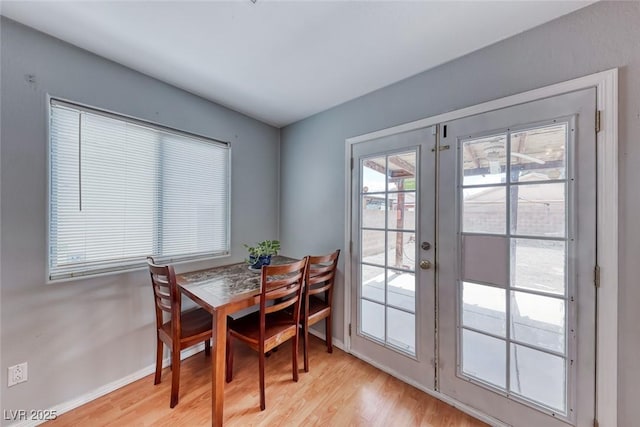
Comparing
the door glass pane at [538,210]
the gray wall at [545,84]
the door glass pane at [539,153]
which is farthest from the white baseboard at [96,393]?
the door glass pane at [539,153]

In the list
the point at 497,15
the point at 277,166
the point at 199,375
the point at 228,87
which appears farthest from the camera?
the point at 277,166

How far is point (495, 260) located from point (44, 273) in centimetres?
285

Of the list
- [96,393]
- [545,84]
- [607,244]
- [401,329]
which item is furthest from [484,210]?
[96,393]

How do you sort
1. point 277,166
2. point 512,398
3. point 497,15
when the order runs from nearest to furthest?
point 497,15
point 512,398
point 277,166

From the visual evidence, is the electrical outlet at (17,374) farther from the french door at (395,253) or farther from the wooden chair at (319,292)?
the french door at (395,253)

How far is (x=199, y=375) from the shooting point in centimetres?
190

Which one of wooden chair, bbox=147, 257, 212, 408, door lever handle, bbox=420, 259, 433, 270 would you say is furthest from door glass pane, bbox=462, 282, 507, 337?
wooden chair, bbox=147, 257, 212, 408

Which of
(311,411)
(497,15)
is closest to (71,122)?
(311,411)

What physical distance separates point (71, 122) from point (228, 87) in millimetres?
1125

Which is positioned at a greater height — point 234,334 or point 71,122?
point 71,122

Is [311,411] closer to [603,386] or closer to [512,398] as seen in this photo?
[512,398]

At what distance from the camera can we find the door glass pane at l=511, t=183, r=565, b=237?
1.28m

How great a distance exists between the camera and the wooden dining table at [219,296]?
53.8 inches

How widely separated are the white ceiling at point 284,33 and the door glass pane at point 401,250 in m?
1.28
